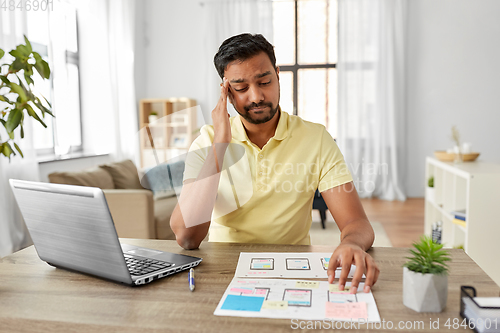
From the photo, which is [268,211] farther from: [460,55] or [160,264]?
[460,55]

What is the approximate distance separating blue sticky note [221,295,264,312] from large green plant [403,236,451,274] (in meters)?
0.28

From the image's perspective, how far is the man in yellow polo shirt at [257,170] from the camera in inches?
51.1

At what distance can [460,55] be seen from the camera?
5.45m

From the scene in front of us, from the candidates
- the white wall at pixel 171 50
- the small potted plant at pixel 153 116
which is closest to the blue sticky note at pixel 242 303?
the small potted plant at pixel 153 116

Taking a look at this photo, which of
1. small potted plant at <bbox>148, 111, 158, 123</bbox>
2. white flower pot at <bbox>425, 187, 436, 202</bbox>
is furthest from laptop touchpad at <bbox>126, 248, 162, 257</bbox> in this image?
small potted plant at <bbox>148, 111, 158, 123</bbox>

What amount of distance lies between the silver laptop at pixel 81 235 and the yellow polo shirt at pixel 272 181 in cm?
36

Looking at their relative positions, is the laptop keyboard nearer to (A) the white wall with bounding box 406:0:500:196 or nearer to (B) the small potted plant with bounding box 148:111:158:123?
(B) the small potted plant with bounding box 148:111:158:123

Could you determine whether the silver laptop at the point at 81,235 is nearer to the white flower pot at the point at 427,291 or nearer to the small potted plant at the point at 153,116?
the white flower pot at the point at 427,291

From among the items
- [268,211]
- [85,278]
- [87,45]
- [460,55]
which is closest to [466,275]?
[268,211]

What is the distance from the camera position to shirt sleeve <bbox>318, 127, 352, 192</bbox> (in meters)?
1.35

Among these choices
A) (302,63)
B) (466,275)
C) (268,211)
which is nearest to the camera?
(466,275)

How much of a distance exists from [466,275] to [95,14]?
16.7 ft

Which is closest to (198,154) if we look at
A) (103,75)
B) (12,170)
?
(12,170)

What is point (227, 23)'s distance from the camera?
5902 millimetres
